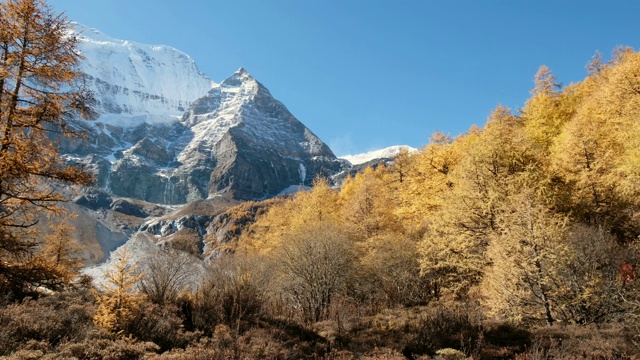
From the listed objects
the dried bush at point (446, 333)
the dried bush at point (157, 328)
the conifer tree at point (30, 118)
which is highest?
the conifer tree at point (30, 118)

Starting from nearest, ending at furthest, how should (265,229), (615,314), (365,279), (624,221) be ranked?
1. (615,314)
2. (624,221)
3. (365,279)
4. (265,229)

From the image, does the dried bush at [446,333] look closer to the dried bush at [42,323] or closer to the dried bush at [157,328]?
the dried bush at [157,328]

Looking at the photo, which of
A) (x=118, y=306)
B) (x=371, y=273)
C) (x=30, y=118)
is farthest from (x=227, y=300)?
(x=371, y=273)

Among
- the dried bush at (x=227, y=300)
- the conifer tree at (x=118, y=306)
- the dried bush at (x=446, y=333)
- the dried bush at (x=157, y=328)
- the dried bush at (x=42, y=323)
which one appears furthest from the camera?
the dried bush at (x=227, y=300)

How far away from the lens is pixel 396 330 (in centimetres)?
1176

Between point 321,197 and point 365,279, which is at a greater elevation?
point 321,197

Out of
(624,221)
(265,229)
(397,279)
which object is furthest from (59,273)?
(265,229)

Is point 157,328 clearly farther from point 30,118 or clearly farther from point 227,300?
point 30,118

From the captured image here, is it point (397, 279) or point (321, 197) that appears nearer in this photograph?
point (397, 279)

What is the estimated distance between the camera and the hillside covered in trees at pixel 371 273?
9.30 metres

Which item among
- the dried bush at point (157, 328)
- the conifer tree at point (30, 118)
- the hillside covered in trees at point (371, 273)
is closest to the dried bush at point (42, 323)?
the hillside covered in trees at point (371, 273)

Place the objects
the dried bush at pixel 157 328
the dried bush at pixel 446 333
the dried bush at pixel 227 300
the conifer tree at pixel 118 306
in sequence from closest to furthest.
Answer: the conifer tree at pixel 118 306, the dried bush at pixel 157 328, the dried bush at pixel 446 333, the dried bush at pixel 227 300

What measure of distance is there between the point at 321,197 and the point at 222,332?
24093mm

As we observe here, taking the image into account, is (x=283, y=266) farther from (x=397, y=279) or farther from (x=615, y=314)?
(x=615, y=314)
